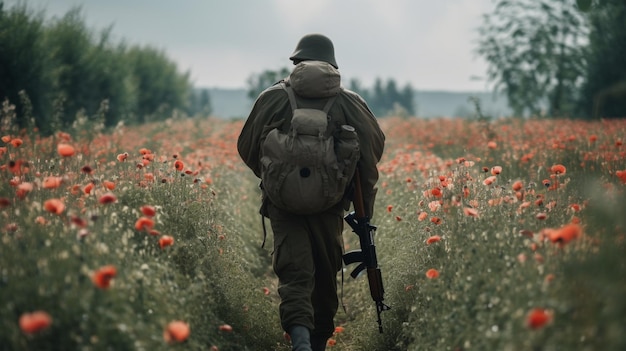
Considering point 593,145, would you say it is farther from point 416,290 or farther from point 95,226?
point 95,226

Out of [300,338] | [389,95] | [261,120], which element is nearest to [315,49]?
[261,120]

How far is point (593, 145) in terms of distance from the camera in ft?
25.8

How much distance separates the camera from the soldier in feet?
13.6

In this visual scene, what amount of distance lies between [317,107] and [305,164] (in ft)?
1.62

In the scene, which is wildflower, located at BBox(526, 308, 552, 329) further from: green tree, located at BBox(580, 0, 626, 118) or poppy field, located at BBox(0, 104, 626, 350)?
green tree, located at BBox(580, 0, 626, 118)

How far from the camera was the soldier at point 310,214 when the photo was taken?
13.6 feet

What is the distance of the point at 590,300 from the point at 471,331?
29.2 inches

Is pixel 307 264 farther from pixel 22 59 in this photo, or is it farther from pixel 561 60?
pixel 561 60

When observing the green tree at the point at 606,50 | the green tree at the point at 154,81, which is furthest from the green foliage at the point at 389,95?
the green tree at the point at 606,50

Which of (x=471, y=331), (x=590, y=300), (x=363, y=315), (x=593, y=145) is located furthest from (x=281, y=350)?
(x=593, y=145)

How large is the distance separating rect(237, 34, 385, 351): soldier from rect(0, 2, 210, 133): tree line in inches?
197

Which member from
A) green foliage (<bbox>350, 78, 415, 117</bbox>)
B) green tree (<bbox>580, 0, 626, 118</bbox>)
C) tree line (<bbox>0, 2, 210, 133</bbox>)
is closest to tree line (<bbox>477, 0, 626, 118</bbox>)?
green tree (<bbox>580, 0, 626, 118</bbox>)

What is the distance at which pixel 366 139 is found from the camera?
14.3ft

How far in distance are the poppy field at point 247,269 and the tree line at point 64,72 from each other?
463 centimetres
